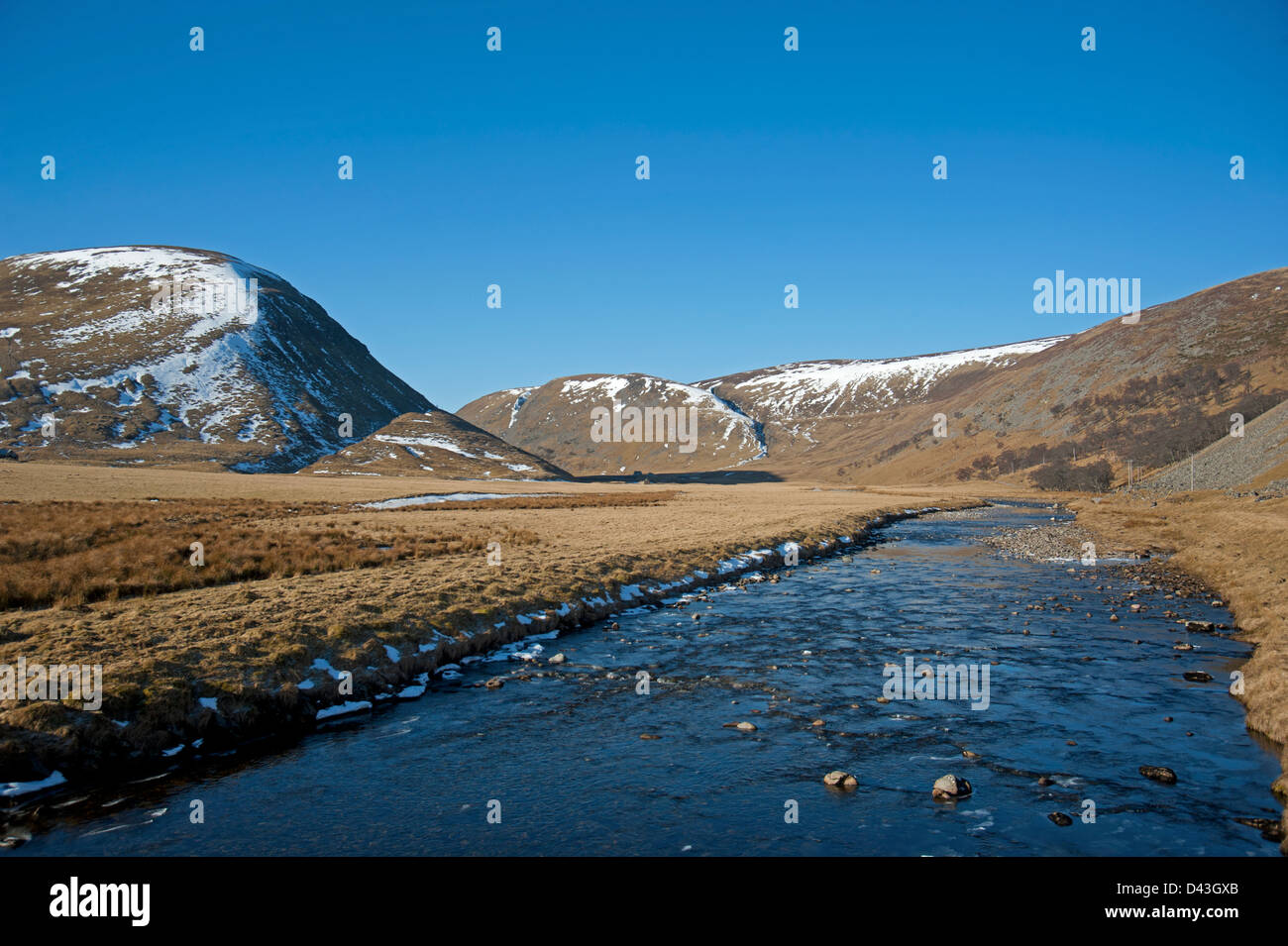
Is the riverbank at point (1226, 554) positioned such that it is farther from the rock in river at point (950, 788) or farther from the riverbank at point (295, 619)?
the riverbank at point (295, 619)

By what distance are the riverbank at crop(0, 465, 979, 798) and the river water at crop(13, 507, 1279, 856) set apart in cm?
126

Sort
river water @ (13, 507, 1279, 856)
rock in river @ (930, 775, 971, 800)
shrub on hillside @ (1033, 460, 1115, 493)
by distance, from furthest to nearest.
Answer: shrub on hillside @ (1033, 460, 1115, 493), rock in river @ (930, 775, 971, 800), river water @ (13, 507, 1279, 856)

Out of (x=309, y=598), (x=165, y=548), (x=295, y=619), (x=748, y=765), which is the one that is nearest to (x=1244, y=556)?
(x=748, y=765)

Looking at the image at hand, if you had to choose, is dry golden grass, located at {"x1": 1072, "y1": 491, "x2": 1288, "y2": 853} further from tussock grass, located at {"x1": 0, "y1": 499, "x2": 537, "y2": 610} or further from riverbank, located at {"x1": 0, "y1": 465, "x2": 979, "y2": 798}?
tussock grass, located at {"x1": 0, "y1": 499, "x2": 537, "y2": 610}

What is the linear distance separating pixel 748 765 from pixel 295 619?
14.1 metres

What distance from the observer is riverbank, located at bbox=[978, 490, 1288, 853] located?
16.5 m

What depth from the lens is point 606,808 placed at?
12227mm

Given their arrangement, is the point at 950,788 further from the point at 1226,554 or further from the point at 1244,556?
the point at 1226,554

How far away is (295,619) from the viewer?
811 inches

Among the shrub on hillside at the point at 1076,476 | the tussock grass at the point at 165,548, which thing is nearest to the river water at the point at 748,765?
the tussock grass at the point at 165,548

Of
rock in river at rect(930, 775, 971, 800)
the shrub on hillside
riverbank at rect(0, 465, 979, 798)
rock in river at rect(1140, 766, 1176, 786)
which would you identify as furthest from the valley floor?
the shrub on hillside
